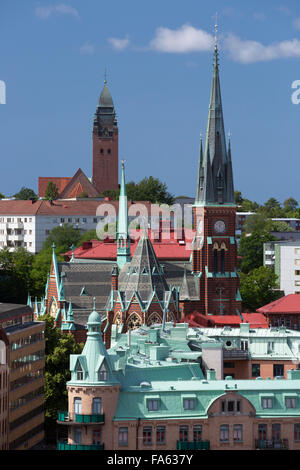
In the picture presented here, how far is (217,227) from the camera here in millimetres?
184125

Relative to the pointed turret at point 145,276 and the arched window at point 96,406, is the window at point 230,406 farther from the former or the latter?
the pointed turret at point 145,276

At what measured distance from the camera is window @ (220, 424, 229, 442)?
103 metres

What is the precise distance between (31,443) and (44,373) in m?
9.71

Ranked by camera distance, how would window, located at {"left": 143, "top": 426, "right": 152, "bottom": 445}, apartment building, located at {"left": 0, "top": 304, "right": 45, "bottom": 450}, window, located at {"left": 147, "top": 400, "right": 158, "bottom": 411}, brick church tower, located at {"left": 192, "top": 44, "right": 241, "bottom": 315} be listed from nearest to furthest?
1. window, located at {"left": 143, "top": 426, "right": 152, "bottom": 445}
2. window, located at {"left": 147, "top": 400, "right": 158, "bottom": 411}
3. apartment building, located at {"left": 0, "top": 304, "right": 45, "bottom": 450}
4. brick church tower, located at {"left": 192, "top": 44, "right": 241, "bottom": 315}

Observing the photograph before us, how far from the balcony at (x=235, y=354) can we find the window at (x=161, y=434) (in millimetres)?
33598

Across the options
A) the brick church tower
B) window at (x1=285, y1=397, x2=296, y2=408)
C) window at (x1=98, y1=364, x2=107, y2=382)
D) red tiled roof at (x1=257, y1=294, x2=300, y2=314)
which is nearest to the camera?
window at (x1=98, y1=364, x2=107, y2=382)

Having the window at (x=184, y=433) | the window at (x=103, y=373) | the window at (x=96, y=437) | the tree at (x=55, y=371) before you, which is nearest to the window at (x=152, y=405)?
the window at (x=184, y=433)

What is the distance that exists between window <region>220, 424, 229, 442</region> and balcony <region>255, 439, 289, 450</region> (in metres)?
1.85

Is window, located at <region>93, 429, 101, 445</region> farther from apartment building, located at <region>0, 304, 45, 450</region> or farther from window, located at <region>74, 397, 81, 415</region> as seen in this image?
apartment building, located at <region>0, 304, 45, 450</region>

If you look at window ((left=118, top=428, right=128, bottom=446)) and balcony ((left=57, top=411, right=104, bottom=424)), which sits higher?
balcony ((left=57, top=411, right=104, bottom=424))

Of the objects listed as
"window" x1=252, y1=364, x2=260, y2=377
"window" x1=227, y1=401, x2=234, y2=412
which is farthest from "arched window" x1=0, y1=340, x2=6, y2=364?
"window" x1=252, y1=364, x2=260, y2=377

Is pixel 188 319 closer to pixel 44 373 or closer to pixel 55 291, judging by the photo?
pixel 55 291
